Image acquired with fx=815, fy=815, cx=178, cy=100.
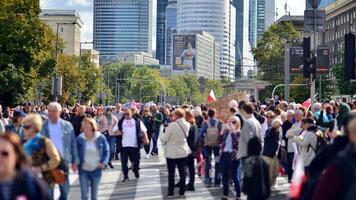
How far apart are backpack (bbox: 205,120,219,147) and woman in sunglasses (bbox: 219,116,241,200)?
→ 1.85m

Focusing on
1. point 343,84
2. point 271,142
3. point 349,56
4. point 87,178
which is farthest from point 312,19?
point 343,84

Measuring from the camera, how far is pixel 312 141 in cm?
1511

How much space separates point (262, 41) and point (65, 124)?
96.9m

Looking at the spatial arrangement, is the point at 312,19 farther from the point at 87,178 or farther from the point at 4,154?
the point at 4,154

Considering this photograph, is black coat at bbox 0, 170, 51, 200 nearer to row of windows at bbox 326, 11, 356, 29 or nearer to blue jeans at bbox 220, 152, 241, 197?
blue jeans at bbox 220, 152, 241, 197

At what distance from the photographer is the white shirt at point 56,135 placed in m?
12.2

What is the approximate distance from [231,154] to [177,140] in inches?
44.1

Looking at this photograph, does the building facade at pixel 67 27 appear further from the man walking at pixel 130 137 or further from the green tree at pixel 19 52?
the man walking at pixel 130 137

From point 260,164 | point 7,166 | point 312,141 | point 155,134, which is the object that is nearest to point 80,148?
point 260,164

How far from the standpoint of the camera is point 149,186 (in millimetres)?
18438

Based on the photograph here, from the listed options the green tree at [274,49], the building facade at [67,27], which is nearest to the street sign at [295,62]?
the green tree at [274,49]

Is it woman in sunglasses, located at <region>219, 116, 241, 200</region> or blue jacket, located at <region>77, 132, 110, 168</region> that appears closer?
blue jacket, located at <region>77, 132, 110, 168</region>

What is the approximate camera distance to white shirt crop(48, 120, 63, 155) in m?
12.2

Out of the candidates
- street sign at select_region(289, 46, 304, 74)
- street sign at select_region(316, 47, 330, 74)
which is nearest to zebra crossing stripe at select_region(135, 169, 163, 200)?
street sign at select_region(316, 47, 330, 74)
